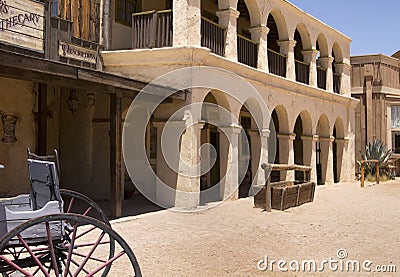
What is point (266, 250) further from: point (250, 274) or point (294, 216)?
point (294, 216)

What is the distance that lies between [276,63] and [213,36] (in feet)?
13.1

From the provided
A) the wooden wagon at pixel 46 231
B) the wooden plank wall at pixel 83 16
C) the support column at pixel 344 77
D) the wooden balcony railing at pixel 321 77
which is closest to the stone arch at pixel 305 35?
the wooden balcony railing at pixel 321 77

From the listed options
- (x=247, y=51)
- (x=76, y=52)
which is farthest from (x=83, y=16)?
(x=247, y=51)

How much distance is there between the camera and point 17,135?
11.1 meters

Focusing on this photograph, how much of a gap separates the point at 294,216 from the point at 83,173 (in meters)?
6.04

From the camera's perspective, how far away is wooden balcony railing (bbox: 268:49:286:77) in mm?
15742

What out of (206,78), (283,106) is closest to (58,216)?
(206,78)

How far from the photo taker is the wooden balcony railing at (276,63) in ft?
51.6

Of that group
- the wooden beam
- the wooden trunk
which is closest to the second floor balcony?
the wooden beam

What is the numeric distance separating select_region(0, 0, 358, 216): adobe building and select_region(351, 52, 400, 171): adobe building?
811 cm

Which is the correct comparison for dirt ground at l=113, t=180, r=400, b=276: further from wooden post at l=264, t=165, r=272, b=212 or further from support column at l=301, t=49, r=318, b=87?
support column at l=301, t=49, r=318, b=87

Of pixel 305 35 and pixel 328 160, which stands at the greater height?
pixel 305 35

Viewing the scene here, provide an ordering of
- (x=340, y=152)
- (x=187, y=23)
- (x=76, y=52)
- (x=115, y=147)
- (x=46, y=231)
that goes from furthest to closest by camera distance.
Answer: (x=340, y=152)
(x=187, y=23)
(x=76, y=52)
(x=115, y=147)
(x=46, y=231)

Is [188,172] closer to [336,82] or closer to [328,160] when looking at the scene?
[328,160]
